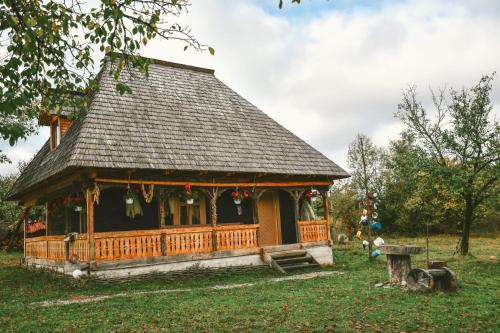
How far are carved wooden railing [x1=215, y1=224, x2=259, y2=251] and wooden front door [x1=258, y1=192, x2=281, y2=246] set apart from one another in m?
2.21

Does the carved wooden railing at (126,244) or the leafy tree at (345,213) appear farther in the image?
the leafy tree at (345,213)

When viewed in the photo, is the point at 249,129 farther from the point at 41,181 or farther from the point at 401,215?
the point at 401,215

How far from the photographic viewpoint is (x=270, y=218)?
17172 millimetres

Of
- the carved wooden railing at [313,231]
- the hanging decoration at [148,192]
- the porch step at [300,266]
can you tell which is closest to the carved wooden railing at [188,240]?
the hanging decoration at [148,192]

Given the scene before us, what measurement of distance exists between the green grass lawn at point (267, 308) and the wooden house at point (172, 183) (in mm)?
1208

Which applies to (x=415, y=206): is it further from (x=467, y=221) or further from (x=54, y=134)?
(x=54, y=134)

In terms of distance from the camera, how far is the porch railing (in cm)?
1193

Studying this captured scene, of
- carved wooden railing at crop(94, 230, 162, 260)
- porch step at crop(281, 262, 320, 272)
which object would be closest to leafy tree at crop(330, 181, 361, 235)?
porch step at crop(281, 262, 320, 272)

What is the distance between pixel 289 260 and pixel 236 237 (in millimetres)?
2044

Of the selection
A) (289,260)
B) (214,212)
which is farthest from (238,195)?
(289,260)

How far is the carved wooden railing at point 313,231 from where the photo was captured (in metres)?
15.8

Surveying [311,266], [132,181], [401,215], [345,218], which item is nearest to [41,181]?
[132,181]

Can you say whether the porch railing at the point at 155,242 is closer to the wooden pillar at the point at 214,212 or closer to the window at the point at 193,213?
the wooden pillar at the point at 214,212

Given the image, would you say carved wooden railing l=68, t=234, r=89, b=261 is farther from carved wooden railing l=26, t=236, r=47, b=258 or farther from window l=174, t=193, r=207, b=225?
window l=174, t=193, r=207, b=225
